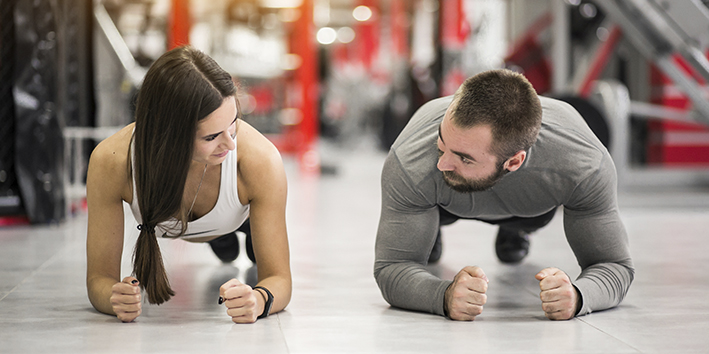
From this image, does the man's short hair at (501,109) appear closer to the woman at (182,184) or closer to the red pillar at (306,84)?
the woman at (182,184)

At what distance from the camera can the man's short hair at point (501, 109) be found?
161cm

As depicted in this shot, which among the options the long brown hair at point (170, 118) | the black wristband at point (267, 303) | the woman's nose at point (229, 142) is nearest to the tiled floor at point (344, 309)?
the black wristband at point (267, 303)

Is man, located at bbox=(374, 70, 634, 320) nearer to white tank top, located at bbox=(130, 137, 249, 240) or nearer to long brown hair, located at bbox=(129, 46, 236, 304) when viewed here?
white tank top, located at bbox=(130, 137, 249, 240)

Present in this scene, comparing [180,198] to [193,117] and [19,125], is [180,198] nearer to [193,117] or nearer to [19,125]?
[193,117]

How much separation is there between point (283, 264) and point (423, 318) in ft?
1.35

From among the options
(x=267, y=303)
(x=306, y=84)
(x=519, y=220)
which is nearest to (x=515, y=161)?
(x=519, y=220)

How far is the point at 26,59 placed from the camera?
12.2 feet

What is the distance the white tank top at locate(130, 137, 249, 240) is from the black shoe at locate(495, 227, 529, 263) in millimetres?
1211

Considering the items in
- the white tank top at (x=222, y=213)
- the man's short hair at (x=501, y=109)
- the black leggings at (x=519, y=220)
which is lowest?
the black leggings at (x=519, y=220)

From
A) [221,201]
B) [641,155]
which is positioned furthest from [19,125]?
[641,155]

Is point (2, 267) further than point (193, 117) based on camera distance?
Yes

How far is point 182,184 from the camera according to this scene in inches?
65.8

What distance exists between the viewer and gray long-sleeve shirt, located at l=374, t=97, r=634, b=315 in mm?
1813

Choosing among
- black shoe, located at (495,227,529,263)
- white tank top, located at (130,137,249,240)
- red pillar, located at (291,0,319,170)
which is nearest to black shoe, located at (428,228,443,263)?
black shoe, located at (495,227,529,263)
